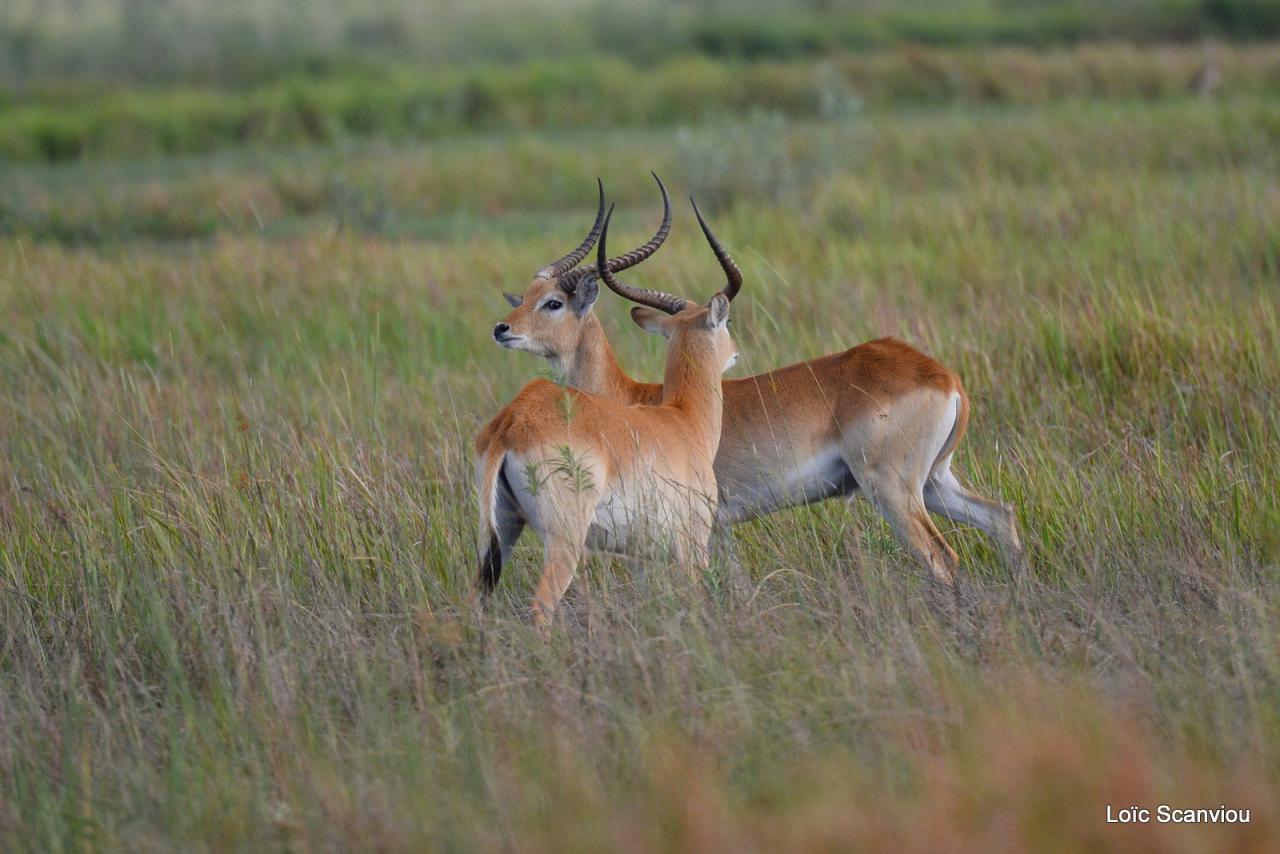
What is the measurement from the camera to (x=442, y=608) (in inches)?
170

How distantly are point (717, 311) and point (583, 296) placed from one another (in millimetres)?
697

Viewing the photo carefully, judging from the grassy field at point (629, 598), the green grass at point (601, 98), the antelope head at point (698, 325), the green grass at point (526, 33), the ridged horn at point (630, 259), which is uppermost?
the green grass at point (526, 33)

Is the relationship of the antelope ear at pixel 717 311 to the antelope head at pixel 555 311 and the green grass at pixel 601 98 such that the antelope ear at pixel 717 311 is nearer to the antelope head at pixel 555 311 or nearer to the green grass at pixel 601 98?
the antelope head at pixel 555 311

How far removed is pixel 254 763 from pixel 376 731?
11.3 inches

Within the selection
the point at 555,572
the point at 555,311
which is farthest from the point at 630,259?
the point at 555,572

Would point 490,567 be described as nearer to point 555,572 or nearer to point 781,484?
point 555,572

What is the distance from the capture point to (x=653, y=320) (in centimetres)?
560

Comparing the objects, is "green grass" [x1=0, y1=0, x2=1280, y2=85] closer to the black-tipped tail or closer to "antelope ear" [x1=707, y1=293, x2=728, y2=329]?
"antelope ear" [x1=707, y1=293, x2=728, y2=329]

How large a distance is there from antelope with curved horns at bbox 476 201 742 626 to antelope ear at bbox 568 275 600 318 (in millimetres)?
518

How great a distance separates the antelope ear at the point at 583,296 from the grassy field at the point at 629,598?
2.21 feet

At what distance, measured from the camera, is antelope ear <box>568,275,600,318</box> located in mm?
5738

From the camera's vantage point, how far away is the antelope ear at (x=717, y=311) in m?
5.29

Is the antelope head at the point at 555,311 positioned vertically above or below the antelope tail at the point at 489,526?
above

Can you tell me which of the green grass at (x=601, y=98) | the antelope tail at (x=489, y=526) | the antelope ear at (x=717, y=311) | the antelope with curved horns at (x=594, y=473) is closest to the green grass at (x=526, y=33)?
the green grass at (x=601, y=98)
